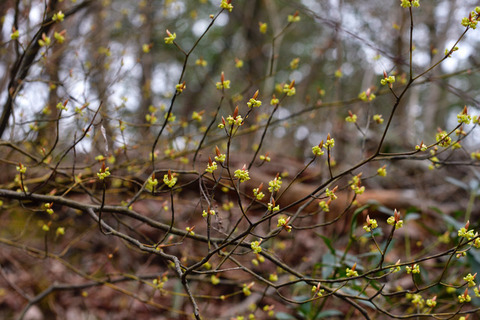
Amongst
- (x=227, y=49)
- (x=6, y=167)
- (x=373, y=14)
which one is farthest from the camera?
(x=227, y=49)

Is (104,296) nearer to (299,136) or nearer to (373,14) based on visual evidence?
(299,136)

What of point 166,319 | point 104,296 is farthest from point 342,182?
point 104,296

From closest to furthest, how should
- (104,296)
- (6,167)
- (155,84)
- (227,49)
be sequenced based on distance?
(6,167) → (104,296) → (155,84) → (227,49)

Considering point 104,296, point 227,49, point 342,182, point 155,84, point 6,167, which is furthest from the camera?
point 227,49

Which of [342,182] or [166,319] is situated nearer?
[166,319]

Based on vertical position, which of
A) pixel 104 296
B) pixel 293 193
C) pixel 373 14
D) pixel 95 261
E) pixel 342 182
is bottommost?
pixel 104 296

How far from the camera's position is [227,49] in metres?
7.71

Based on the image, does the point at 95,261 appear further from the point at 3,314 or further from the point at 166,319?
the point at 166,319

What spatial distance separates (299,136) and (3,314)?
16.6 ft

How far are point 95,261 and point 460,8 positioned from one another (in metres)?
6.55

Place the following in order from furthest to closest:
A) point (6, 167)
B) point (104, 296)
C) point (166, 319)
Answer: point (104, 296)
point (166, 319)
point (6, 167)

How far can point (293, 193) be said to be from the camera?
3906mm

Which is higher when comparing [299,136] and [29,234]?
[299,136]

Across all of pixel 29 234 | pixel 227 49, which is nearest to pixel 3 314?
pixel 29 234
